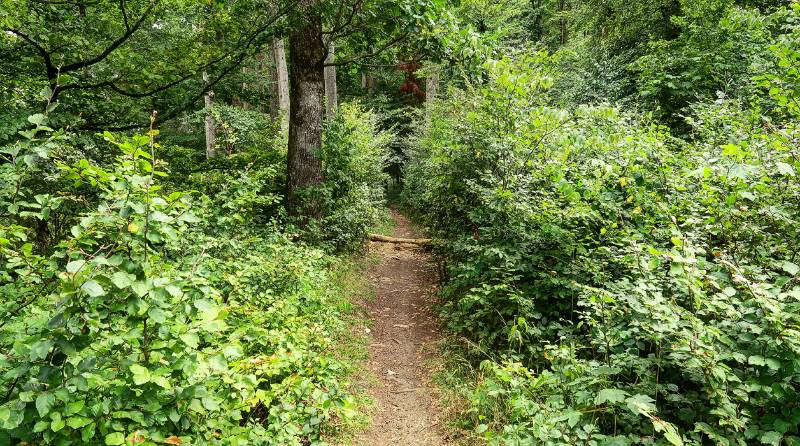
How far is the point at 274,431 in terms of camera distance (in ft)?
10.4

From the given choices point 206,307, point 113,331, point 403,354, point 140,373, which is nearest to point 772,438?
point 206,307

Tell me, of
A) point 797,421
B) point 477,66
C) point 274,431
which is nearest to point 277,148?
point 477,66

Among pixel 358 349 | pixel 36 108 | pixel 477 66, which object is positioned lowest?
pixel 358 349

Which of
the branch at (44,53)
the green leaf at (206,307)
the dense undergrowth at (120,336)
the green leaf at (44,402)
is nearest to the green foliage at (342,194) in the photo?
the branch at (44,53)

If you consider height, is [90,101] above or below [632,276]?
→ above

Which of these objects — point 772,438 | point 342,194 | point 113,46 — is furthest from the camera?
point 342,194

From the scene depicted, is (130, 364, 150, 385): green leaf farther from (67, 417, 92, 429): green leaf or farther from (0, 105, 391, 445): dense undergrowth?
(67, 417, 92, 429): green leaf

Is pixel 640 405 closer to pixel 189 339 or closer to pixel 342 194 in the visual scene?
pixel 189 339

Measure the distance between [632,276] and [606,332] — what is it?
110cm

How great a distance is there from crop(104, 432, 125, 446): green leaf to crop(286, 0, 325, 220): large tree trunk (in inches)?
226

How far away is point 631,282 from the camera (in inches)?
155

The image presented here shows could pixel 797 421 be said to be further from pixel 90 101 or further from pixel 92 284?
pixel 90 101

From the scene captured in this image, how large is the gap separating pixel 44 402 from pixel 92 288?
600 mm

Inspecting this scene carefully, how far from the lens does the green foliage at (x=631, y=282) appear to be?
243 centimetres
